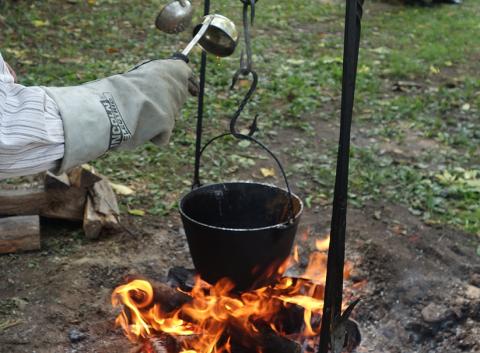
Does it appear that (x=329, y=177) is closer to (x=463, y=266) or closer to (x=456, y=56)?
(x=463, y=266)

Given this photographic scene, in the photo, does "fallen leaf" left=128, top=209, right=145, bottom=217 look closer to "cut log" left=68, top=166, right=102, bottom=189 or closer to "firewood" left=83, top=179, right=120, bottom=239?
"firewood" left=83, top=179, right=120, bottom=239

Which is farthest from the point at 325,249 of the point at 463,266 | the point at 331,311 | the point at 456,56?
the point at 456,56

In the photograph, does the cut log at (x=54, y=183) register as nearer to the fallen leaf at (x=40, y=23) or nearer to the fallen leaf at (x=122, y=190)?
the fallen leaf at (x=122, y=190)

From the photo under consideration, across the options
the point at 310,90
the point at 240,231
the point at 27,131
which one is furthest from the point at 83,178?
the point at 310,90

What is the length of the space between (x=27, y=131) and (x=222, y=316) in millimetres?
1321

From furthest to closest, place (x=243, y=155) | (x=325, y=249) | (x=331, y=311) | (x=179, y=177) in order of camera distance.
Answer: (x=243, y=155)
(x=179, y=177)
(x=325, y=249)
(x=331, y=311)

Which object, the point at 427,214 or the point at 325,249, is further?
the point at 427,214

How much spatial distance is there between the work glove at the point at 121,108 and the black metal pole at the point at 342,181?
24.5 inches

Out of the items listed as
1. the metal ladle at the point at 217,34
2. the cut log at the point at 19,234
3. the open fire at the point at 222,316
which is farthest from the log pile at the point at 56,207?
the metal ladle at the point at 217,34

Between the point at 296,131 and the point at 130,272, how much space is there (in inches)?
98.8

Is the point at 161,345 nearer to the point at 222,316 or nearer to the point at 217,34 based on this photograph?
the point at 222,316

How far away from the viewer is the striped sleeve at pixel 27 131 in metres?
1.98

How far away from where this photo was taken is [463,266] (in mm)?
3607

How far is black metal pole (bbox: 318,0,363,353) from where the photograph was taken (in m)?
2.02
